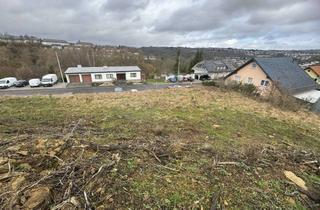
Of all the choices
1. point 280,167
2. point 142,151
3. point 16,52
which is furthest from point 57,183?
point 16,52

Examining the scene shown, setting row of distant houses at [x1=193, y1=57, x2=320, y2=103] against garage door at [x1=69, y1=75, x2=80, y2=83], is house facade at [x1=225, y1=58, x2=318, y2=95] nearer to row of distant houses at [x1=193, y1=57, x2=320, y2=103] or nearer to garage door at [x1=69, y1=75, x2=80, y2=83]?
row of distant houses at [x1=193, y1=57, x2=320, y2=103]

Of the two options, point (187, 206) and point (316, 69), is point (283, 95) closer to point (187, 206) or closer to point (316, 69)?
point (187, 206)

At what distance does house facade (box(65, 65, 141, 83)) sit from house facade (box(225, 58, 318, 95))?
60.1ft

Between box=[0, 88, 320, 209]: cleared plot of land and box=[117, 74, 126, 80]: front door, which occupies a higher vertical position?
box=[0, 88, 320, 209]: cleared plot of land

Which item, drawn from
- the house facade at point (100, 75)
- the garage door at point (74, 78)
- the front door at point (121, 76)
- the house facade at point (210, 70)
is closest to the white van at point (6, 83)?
the house facade at point (100, 75)

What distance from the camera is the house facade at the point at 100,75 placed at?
31064 mm

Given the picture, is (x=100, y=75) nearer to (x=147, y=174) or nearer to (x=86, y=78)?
(x=86, y=78)

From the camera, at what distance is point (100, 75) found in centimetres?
3192

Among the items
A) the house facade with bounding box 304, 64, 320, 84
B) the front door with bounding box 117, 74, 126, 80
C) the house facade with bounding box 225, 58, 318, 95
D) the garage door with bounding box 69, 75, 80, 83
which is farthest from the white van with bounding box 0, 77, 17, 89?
the house facade with bounding box 304, 64, 320, 84

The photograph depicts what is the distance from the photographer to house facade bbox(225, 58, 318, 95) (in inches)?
819

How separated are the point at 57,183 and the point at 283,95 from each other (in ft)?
53.4

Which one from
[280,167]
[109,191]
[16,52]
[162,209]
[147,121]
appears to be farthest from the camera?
[16,52]

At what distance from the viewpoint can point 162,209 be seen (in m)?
2.43

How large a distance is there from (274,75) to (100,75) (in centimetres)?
2724
